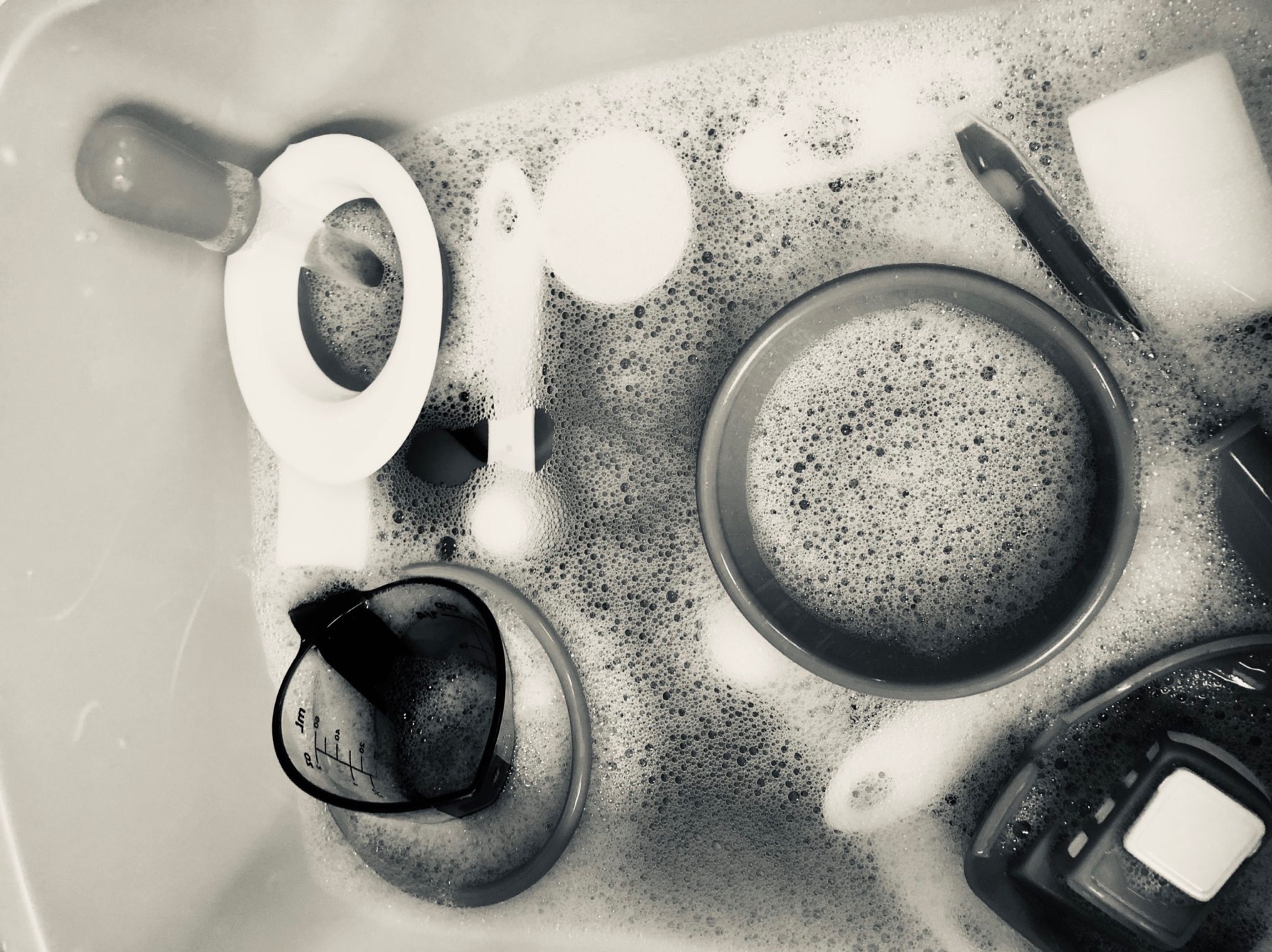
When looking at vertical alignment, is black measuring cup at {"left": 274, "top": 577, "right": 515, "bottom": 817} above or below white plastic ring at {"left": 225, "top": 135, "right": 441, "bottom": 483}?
below

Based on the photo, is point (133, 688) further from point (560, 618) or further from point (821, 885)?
point (821, 885)

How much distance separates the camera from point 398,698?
2.32 feet

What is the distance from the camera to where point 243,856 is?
28.0 inches

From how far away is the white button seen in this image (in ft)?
2.01

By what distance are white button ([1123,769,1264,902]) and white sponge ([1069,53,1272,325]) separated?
1.42 ft

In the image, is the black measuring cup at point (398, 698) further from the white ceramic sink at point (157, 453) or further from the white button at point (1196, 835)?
the white button at point (1196, 835)

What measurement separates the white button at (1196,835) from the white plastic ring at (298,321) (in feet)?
2.41

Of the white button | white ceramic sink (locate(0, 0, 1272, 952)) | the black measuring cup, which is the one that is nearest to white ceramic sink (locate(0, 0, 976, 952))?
white ceramic sink (locate(0, 0, 1272, 952))

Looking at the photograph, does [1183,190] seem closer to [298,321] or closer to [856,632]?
[856,632]

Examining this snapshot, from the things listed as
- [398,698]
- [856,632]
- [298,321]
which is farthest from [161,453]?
[856,632]

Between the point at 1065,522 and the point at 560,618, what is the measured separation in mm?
500

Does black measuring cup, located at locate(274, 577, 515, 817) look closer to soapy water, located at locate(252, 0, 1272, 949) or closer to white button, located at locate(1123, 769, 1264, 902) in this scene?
soapy water, located at locate(252, 0, 1272, 949)

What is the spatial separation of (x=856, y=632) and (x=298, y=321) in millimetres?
626

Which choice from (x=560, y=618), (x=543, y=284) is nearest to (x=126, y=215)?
(x=543, y=284)
